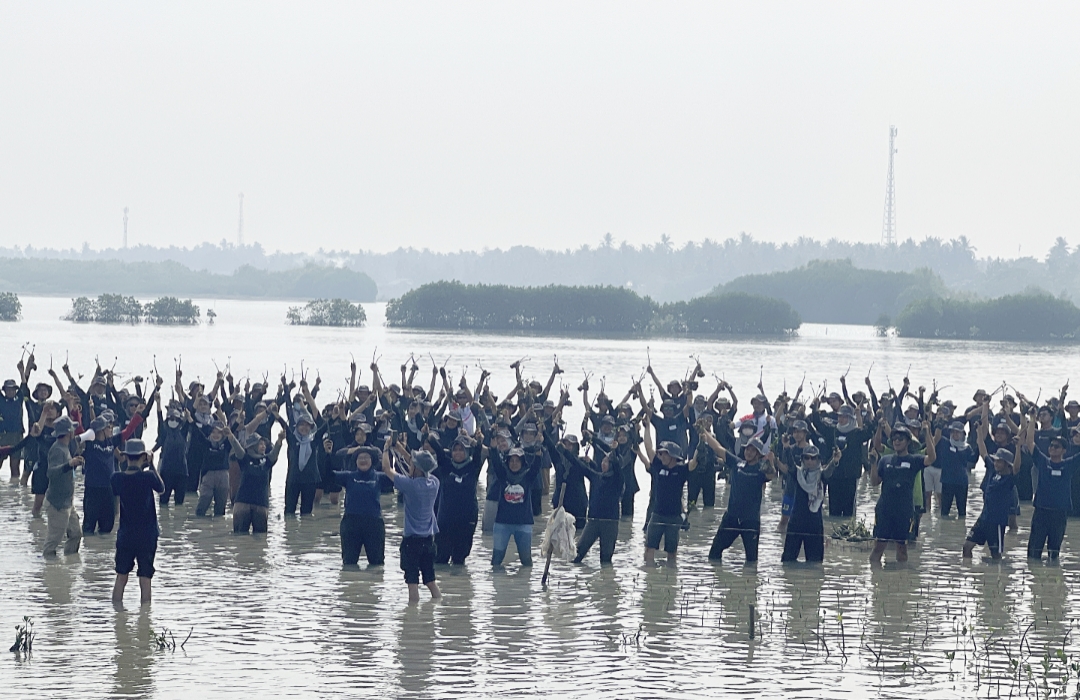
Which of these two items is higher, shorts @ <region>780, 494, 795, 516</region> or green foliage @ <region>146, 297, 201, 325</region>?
green foliage @ <region>146, 297, 201, 325</region>

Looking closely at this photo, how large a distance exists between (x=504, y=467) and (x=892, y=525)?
4.59 m

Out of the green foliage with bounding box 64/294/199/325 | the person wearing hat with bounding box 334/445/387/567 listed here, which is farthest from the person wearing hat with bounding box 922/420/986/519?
the green foliage with bounding box 64/294/199/325

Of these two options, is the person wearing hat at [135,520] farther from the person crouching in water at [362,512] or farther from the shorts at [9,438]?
the shorts at [9,438]

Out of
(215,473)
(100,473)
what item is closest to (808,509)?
(215,473)

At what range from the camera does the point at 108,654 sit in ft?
41.7

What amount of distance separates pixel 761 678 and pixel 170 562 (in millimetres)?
7331

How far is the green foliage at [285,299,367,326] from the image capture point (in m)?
129

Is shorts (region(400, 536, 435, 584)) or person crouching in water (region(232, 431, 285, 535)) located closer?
shorts (region(400, 536, 435, 584))

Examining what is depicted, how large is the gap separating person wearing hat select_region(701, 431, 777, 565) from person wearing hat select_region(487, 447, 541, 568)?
7.07 ft

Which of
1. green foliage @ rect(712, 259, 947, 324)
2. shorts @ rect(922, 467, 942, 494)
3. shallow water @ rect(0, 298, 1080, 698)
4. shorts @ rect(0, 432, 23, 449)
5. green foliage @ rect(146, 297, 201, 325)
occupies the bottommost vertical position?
shallow water @ rect(0, 298, 1080, 698)

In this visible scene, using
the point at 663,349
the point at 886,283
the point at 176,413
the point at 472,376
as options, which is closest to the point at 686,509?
the point at 176,413

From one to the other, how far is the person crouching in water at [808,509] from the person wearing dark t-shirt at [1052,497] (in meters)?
2.38

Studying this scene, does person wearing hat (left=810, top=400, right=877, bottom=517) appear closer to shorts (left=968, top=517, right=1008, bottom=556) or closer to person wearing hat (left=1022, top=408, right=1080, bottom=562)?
shorts (left=968, top=517, right=1008, bottom=556)

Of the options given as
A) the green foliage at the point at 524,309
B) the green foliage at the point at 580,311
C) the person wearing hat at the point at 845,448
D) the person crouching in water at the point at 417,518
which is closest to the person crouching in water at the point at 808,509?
the person wearing hat at the point at 845,448
